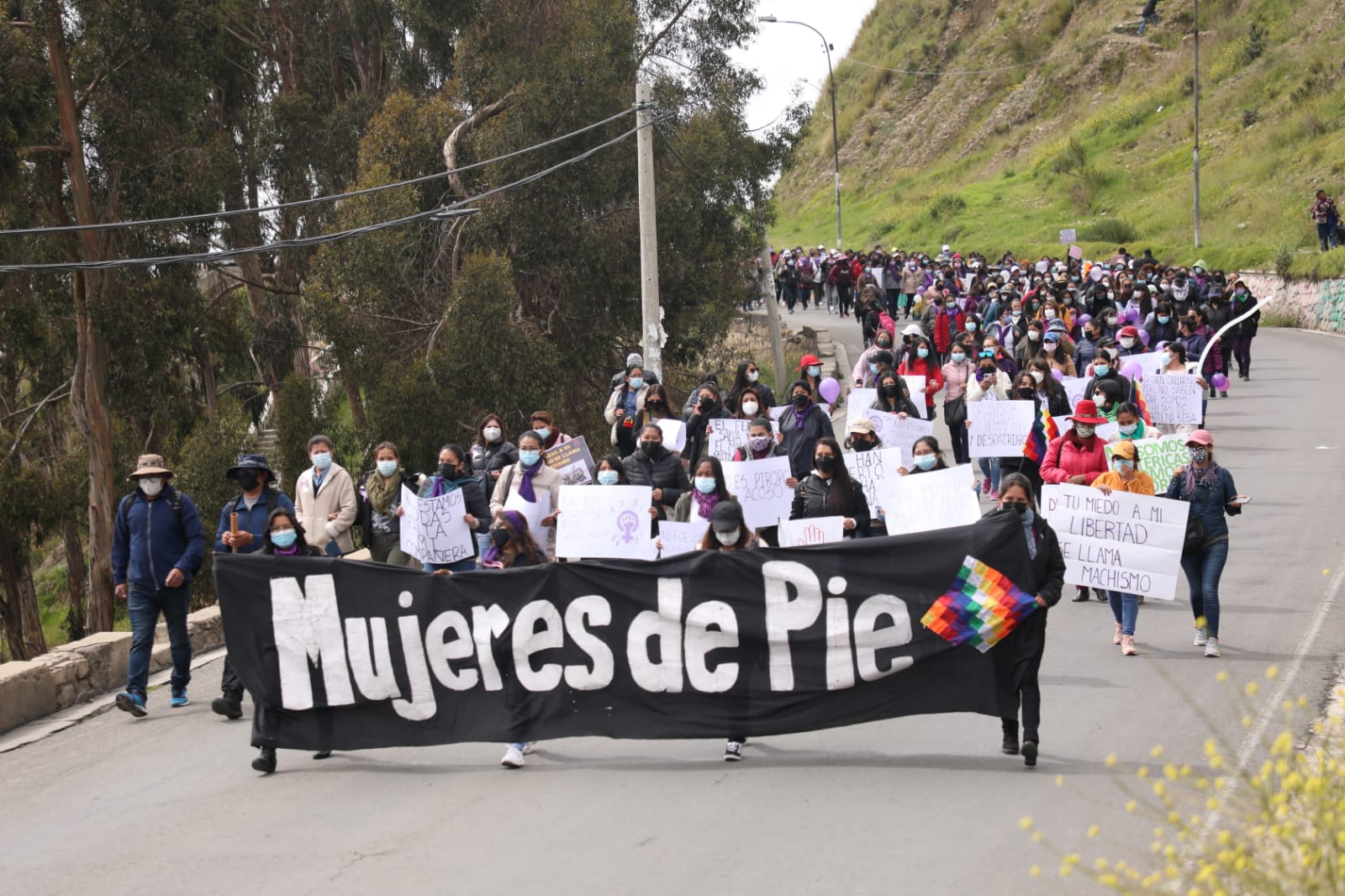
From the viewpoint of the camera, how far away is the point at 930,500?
1089 centimetres

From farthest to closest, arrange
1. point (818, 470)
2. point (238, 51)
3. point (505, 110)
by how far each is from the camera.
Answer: point (238, 51), point (505, 110), point (818, 470)

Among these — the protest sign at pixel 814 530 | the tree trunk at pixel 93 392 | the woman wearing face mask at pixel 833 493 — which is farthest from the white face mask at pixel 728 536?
the tree trunk at pixel 93 392

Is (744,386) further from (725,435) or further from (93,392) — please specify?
(93,392)

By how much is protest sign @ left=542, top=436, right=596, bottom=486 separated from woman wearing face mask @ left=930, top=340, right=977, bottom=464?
557 cm

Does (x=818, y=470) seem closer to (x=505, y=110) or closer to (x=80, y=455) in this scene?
(x=505, y=110)

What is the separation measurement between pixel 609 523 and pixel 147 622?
344 centimetres

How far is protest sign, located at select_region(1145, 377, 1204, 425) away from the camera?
17.3 m

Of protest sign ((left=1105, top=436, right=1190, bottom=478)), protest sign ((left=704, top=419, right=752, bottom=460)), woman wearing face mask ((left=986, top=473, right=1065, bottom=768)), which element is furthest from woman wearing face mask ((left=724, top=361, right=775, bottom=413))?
woman wearing face mask ((left=986, top=473, right=1065, bottom=768))

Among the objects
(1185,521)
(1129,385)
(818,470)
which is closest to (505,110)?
(1129,385)

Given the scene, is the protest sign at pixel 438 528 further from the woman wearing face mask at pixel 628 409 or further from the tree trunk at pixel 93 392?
the tree trunk at pixel 93 392

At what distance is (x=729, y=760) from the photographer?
8.64 m

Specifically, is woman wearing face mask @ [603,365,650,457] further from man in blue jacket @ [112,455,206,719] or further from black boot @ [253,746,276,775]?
black boot @ [253,746,276,775]

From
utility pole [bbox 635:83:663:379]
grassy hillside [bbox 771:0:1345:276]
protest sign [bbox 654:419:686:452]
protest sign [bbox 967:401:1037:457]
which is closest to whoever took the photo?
protest sign [bbox 654:419:686:452]

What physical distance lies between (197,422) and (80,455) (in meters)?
2.28
